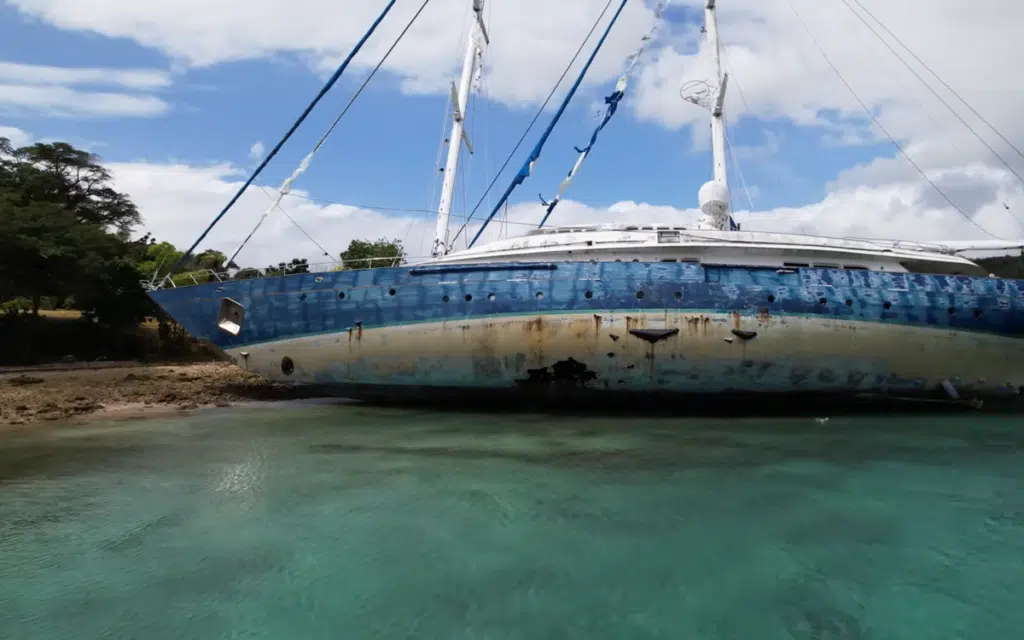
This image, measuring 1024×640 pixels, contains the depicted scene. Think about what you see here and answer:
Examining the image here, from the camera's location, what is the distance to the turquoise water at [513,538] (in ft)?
15.9

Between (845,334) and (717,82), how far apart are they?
9.24 m

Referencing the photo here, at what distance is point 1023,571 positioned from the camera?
5.68 meters

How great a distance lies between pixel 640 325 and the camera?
14.0 m

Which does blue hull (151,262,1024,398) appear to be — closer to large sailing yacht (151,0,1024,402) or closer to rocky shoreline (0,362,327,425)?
large sailing yacht (151,0,1024,402)

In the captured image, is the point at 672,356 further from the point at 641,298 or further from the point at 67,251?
the point at 67,251

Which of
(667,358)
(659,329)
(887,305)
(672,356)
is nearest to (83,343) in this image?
(659,329)

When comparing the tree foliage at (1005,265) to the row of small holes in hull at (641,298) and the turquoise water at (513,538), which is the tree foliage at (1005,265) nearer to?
the row of small holes in hull at (641,298)

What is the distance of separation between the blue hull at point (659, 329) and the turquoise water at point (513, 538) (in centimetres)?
316

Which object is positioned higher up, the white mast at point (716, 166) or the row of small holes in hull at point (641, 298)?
the white mast at point (716, 166)

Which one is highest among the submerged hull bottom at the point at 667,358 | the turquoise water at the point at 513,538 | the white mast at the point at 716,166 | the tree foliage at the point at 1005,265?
the white mast at the point at 716,166

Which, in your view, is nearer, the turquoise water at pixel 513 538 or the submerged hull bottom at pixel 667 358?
the turquoise water at pixel 513 538

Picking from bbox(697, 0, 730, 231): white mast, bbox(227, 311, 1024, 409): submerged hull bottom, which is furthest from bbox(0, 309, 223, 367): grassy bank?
bbox(697, 0, 730, 231): white mast

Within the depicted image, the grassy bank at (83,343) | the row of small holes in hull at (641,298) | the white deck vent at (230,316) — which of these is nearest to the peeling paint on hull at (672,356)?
the row of small holes in hull at (641,298)

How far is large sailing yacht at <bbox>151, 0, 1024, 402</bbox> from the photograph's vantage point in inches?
551
